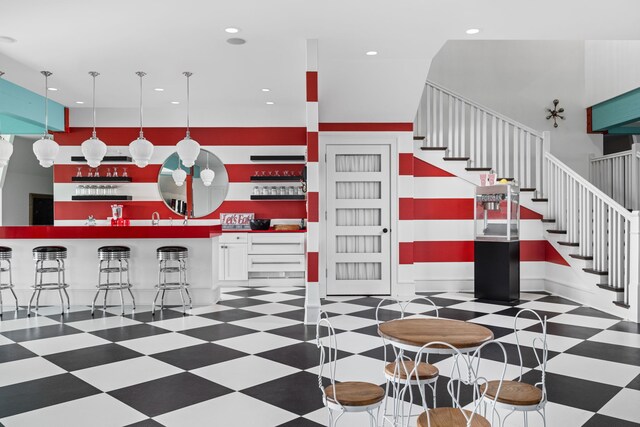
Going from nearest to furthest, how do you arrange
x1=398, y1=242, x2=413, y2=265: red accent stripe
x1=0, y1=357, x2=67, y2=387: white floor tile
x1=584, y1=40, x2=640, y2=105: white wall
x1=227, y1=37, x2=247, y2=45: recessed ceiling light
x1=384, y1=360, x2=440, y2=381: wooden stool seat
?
x1=384, y1=360, x2=440, y2=381: wooden stool seat, x1=0, y1=357, x2=67, y2=387: white floor tile, x1=227, y1=37, x2=247, y2=45: recessed ceiling light, x1=398, y1=242, x2=413, y2=265: red accent stripe, x1=584, y1=40, x2=640, y2=105: white wall

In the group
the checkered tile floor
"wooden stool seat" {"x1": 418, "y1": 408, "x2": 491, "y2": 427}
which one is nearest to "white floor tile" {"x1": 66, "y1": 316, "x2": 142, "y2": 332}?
the checkered tile floor

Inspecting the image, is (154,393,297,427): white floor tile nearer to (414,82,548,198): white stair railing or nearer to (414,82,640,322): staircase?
(414,82,640,322): staircase

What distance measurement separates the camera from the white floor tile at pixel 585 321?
507 centimetres

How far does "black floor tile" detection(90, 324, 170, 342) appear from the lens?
4652mm

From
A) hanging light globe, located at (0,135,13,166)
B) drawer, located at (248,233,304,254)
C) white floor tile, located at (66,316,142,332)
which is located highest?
hanging light globe, located at (0,135,13,166)

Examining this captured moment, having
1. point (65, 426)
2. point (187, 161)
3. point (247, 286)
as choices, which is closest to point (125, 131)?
point (187, 161)

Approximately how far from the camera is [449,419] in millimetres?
2014

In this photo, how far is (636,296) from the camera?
5160mm

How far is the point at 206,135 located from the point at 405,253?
161 inches

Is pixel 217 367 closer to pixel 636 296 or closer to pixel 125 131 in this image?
pixel 636 296

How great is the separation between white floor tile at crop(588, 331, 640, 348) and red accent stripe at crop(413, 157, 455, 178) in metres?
3.19

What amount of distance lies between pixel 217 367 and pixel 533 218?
5.49 meters

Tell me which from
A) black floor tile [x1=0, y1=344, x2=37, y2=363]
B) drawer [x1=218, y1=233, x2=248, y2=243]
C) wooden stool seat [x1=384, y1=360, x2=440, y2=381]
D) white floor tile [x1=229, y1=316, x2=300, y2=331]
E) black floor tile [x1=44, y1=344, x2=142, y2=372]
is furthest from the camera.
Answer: drawer [x1=218, y1=233, x2=248, y2=243]

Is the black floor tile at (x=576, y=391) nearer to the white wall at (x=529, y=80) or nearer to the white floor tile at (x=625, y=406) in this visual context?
the white floor tile at (x=625, y=406)
